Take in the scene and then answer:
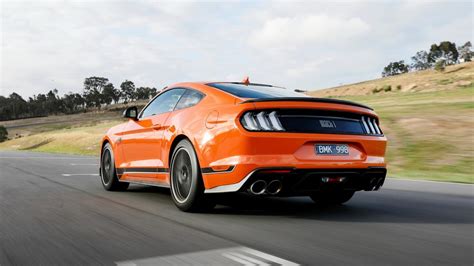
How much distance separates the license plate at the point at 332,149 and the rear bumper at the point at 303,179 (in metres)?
0.18

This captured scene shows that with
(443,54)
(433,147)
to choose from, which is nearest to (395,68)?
(443,54)

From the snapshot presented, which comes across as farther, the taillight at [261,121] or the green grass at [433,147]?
the green grass at [433,147]

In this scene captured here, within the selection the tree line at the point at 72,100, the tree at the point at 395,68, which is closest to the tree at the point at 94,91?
the tree line at the point at 72,100

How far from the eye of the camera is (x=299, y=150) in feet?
16.5

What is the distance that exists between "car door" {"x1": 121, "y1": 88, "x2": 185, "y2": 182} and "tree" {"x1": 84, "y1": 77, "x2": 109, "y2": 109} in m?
152

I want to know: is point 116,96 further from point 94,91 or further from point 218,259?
point 218,259

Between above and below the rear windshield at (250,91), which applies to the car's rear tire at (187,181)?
below

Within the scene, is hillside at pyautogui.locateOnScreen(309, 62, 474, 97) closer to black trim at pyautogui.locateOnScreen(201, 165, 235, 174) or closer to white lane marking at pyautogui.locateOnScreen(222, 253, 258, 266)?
black trim at pyautogui.locateOnScreen(201, 165, 235, 174)

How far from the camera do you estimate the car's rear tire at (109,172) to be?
7.82 metres

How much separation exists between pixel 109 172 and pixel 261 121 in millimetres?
3735

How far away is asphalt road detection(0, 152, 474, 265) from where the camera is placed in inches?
144

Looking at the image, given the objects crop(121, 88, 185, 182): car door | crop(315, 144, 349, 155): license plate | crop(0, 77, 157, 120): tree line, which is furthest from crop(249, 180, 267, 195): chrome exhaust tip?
crop(0, 77, 157, 120): tree line

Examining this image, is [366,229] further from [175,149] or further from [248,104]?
[175,149]

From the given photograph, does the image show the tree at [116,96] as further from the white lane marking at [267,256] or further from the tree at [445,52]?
the white lane marking at [267,256]
